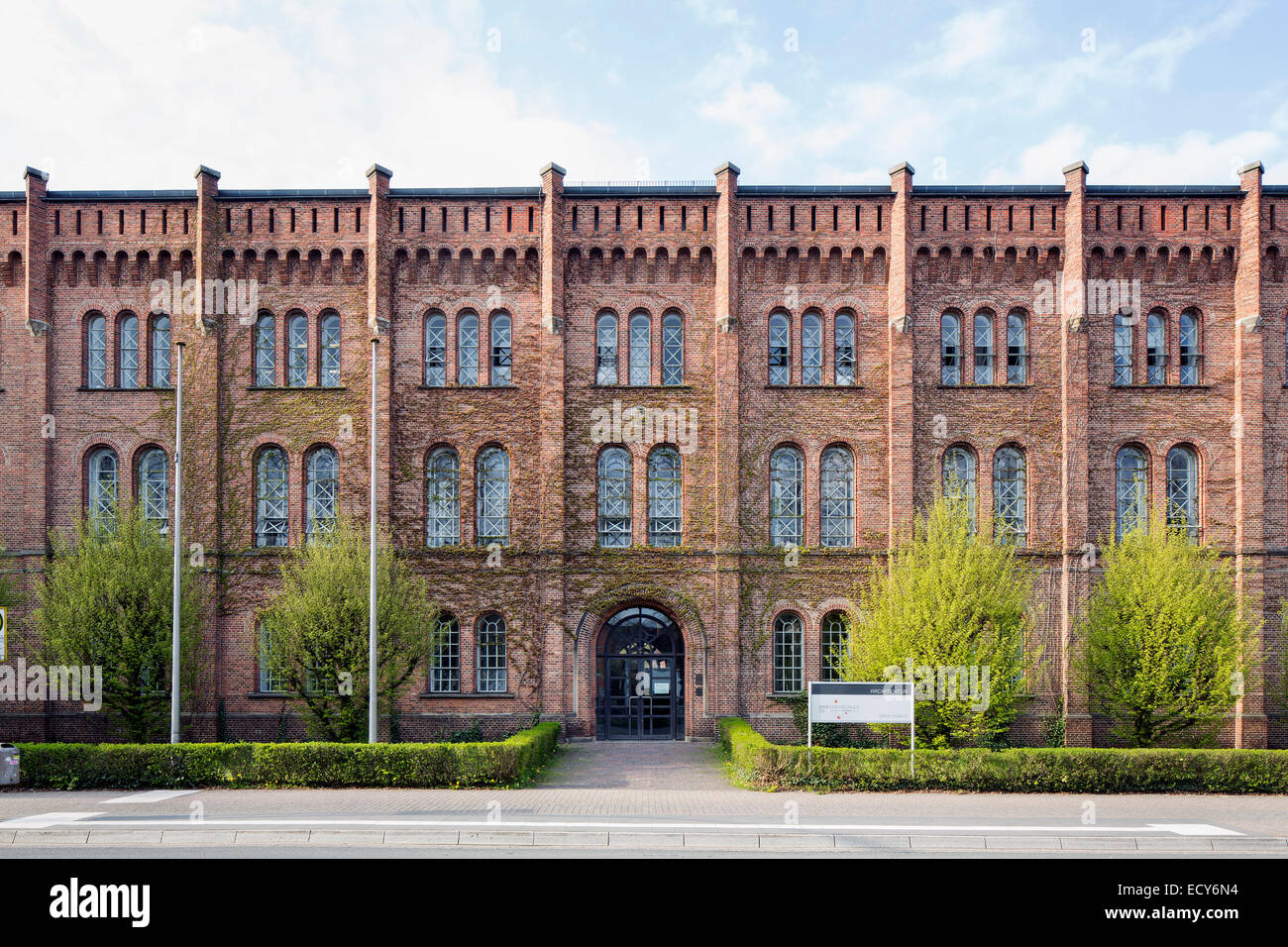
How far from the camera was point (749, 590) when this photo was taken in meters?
24.6

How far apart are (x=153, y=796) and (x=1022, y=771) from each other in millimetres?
16027

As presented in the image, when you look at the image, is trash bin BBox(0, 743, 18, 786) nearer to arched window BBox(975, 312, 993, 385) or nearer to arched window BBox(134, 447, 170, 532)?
arched window BBox(134, 447, 170, 532)

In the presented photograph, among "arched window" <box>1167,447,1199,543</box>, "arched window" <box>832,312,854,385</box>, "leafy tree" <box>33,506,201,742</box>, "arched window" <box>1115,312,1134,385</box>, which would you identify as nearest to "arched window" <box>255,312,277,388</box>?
"leafy tree" <box>33,506,201,742</box>

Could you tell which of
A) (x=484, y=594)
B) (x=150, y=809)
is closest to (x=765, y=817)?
(x=150, y=809)

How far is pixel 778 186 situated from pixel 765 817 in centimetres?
1694

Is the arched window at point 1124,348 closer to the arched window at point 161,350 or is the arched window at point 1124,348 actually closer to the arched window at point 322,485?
the arched window at point 322,485

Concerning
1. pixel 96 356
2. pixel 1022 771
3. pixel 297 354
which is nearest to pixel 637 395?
pixel 297 354

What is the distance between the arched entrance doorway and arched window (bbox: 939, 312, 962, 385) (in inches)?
391

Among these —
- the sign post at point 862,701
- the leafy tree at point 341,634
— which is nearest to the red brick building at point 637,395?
the leafy tree at point 341,634

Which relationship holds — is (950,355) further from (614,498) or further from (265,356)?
(265,356)

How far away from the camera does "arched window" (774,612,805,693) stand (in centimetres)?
2470

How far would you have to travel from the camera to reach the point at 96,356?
25469mm

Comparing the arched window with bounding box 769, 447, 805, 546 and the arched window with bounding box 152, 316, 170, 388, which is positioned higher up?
the arched window with bounding box 152, 316, 170, 388

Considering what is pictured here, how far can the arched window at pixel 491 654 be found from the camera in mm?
24703
